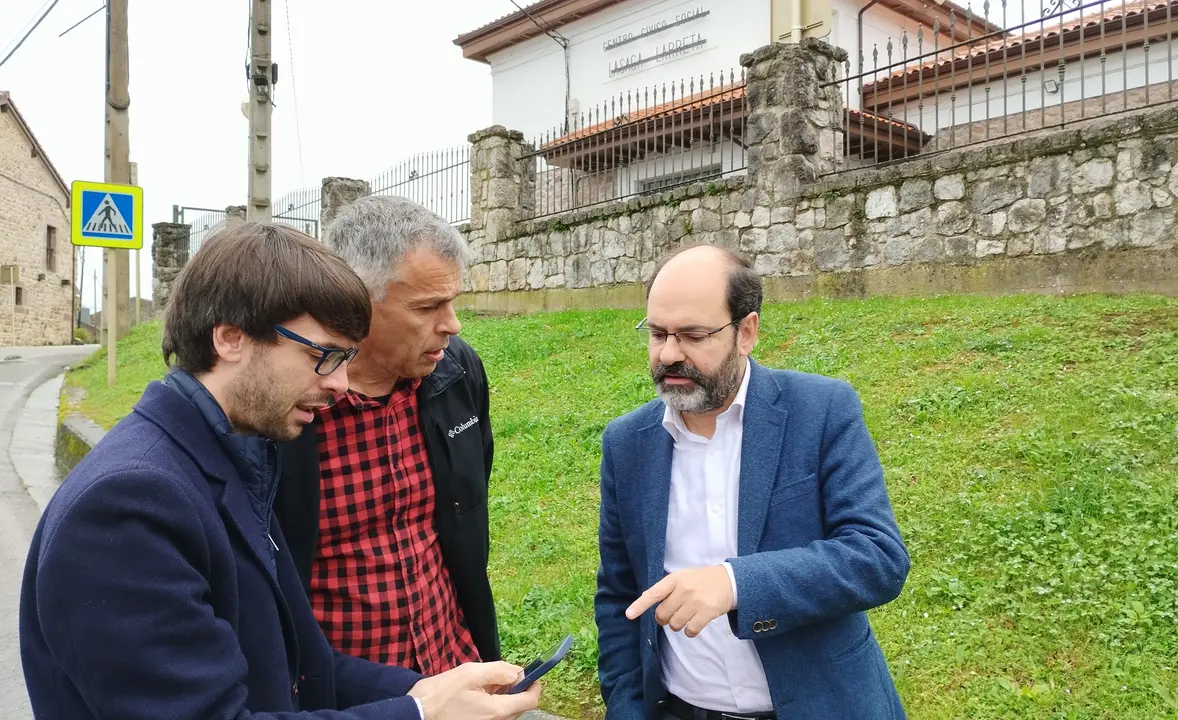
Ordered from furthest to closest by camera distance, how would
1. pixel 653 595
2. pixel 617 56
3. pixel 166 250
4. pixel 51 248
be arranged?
pixel 51 248
pixel 166 250
pixel 617 56
pixel 653 595

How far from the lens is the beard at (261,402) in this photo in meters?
1.60

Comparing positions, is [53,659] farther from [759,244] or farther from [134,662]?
[759,244]

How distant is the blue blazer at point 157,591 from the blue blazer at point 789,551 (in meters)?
0.74

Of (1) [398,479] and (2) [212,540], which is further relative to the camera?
(1) [398,479]

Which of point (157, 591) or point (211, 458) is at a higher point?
point (211, 458)

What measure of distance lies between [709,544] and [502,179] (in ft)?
38.4

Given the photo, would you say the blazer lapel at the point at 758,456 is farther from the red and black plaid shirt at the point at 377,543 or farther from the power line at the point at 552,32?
the power line at the point at 552,32

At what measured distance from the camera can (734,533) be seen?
2035 millimetres

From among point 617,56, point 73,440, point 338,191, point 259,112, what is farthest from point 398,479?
point 617,56

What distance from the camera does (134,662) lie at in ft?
4.10

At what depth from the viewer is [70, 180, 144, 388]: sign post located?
34.5 feet

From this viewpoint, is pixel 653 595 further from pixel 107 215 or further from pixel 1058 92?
pixel 1058 92

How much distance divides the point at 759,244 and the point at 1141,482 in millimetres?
5960

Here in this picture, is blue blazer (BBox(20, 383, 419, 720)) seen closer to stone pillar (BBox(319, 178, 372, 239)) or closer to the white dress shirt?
the white dress shirt
